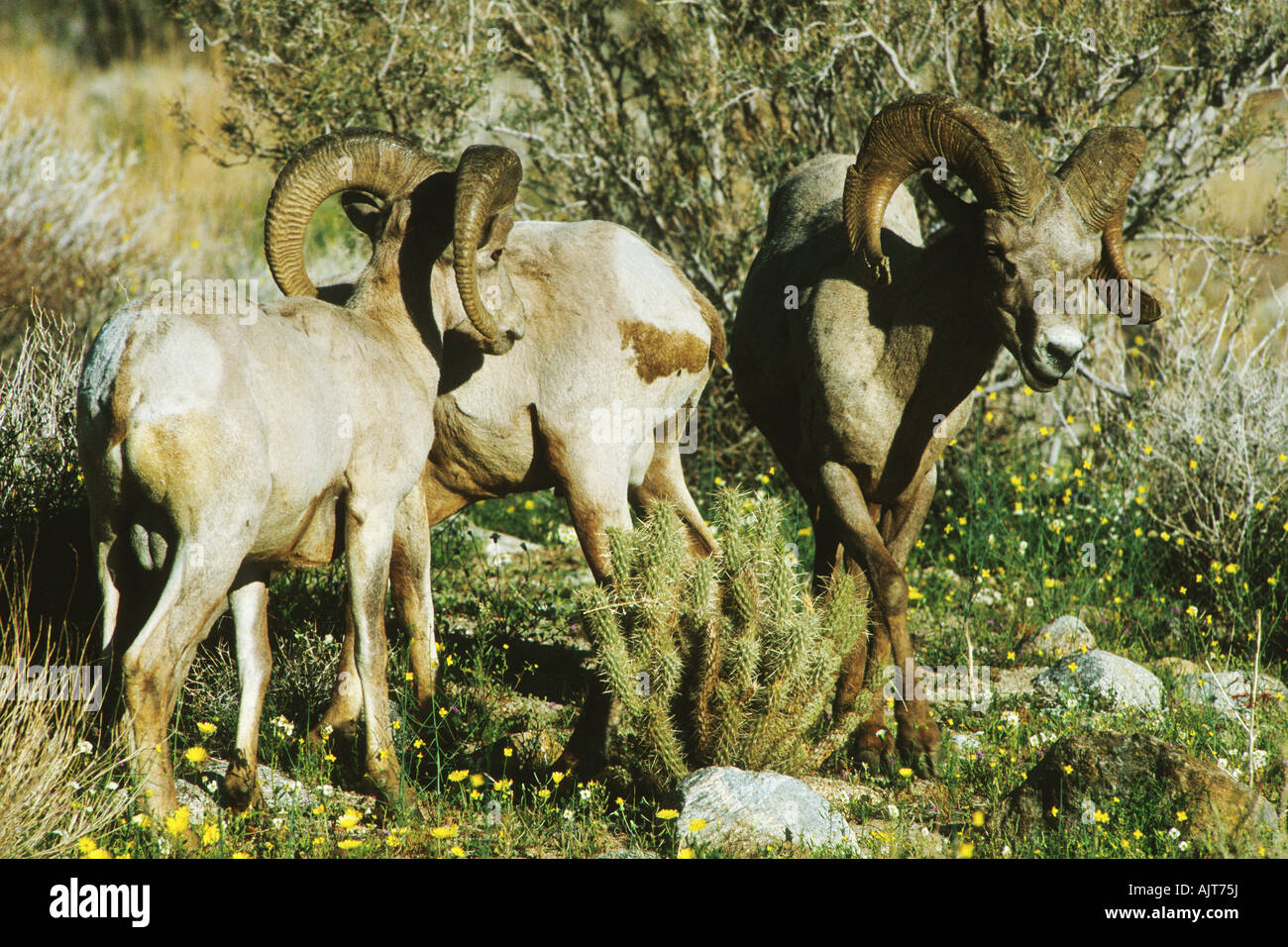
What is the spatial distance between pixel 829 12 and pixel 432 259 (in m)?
4.91

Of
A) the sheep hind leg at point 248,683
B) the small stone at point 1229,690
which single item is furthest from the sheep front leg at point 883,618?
the sheep hind leg at point 248,683

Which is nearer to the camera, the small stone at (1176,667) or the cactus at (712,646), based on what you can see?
the cactus at (712,646)

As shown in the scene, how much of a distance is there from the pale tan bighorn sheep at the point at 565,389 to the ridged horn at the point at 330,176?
0.27 feet

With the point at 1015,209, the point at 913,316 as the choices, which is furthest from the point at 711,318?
the point at 1015,209

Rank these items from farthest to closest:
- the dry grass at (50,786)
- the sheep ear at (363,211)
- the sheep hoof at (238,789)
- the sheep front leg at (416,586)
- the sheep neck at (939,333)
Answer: the sheep front leg at (416,586) → the sheep neck at (939,333) → the sheep ear at (363,211) → the sheep hoof at (238,789) → the dry grass at (50,786)

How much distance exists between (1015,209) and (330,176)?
9.44 ft

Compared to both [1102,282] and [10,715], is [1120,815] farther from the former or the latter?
[10,715]

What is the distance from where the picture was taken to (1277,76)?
29.6 ft

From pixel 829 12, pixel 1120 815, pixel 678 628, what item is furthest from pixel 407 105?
pixel 1120 815

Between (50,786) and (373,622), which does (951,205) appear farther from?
(50,786)

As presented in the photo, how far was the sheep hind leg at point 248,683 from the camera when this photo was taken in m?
4.88

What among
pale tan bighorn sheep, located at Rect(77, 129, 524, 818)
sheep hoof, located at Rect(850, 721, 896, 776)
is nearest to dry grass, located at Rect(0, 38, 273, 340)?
pale tan bighorn sheep, located at Rect(77, 129, 524, 818)

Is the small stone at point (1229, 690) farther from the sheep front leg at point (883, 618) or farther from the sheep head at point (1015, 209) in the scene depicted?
the sheep head at point (1015, 209)

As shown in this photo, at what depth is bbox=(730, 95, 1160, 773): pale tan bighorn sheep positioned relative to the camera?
5.32m
